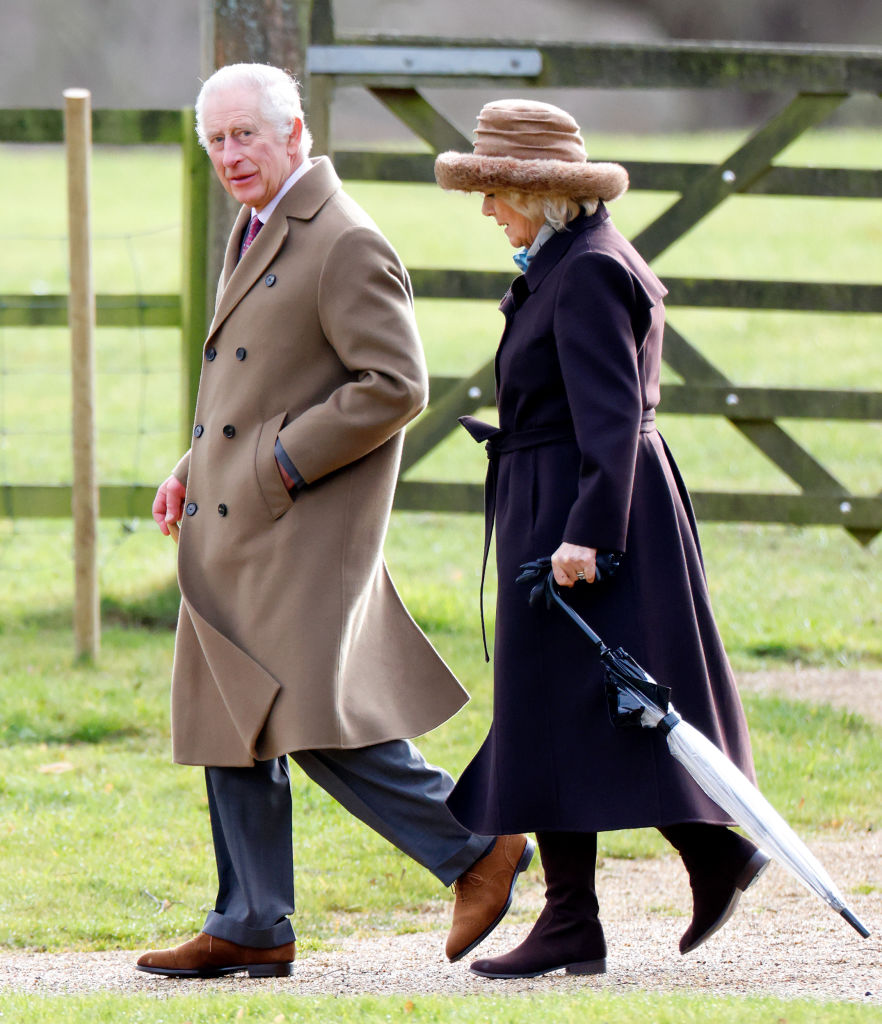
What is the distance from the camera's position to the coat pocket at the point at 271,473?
10.8ft

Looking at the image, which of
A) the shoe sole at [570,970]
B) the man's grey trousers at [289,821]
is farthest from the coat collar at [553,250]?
the shoe sole at [570,970]

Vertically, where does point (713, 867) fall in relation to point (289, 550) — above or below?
below

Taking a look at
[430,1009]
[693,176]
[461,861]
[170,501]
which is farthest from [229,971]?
[693,176]

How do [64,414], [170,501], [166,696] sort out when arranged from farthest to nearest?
[64,414], [166,696], [170,501]

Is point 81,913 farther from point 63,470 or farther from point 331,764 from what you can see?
point 63,470

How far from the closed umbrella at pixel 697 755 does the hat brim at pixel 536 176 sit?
73cm

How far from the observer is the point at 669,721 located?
10.1 feet

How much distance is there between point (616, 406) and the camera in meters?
3.10

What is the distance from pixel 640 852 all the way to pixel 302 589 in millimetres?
1671

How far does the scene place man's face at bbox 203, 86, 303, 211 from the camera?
10.9 feet

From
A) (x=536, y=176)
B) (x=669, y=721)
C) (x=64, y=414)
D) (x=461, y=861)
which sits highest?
(x=536, y=176)

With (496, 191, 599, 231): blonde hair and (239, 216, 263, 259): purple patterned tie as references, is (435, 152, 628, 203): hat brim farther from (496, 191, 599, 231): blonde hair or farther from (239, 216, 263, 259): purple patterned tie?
(239, 216, 263, 259): purple patterned tie

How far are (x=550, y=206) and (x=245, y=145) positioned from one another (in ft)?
2.12

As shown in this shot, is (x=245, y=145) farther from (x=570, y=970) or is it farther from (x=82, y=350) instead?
(x=82, y=350)
